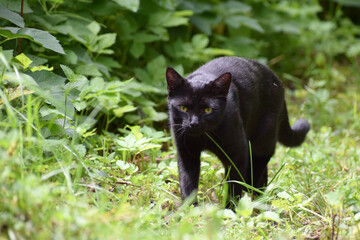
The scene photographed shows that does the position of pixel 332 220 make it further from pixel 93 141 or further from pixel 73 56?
pixel 73 56

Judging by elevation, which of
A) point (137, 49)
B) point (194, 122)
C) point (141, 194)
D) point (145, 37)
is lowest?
point (141, 194)

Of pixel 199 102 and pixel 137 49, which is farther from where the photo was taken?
pixel 137 49

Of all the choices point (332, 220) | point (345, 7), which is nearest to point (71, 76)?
point (332, 220)

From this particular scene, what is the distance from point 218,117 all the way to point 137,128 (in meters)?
0.53

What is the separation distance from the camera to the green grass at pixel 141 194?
1.62m

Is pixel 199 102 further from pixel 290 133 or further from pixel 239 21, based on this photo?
pixel 239 21

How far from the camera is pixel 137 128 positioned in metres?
2.79

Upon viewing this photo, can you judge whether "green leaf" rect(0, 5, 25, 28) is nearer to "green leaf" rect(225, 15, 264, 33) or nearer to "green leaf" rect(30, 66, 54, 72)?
"green leaf" rect(30, 66, 54, 72)

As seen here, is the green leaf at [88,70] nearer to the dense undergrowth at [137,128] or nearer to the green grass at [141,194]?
the dense undergrowth at [137,128]

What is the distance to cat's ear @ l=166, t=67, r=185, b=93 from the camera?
2682mm

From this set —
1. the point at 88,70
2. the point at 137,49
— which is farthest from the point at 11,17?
the point at 137,49

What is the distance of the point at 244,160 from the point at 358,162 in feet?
3.72

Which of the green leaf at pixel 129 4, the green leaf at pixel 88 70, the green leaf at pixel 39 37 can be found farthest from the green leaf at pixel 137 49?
the green leaf at pixel 39 37

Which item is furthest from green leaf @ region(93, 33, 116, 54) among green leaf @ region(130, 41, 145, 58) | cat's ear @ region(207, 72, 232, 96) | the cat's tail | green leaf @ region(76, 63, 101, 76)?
the cat's tail
